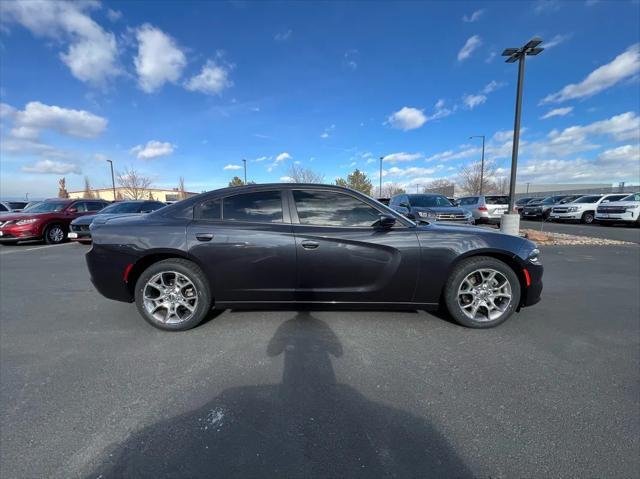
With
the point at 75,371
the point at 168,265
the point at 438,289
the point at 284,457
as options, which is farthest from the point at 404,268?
the point at 75,371

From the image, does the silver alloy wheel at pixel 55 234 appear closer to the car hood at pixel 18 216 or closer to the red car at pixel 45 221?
the red car at pixel 45 221

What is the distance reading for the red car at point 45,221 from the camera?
30.9 ft

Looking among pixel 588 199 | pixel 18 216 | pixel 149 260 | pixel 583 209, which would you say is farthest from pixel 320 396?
pixel 588 199

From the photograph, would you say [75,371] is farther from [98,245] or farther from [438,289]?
[438,289]

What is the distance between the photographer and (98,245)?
3.27 metres

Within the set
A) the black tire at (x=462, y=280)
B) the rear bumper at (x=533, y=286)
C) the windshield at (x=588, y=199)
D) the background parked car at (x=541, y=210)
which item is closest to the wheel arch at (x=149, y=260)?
the black tire at (x=462, y=280)

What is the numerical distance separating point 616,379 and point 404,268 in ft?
6.09

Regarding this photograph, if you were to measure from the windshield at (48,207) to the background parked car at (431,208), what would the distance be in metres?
11.4

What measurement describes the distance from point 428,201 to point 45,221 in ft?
42.9

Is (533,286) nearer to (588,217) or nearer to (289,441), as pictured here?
(289,441)

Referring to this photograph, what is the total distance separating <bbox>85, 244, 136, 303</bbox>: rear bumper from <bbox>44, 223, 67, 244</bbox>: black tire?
9.26m

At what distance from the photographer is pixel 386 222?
313cm

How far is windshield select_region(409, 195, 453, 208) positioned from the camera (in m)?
10.6

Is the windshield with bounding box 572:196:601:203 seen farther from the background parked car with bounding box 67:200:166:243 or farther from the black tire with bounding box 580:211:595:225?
the background parked car with bounding box 67:200:166:243
